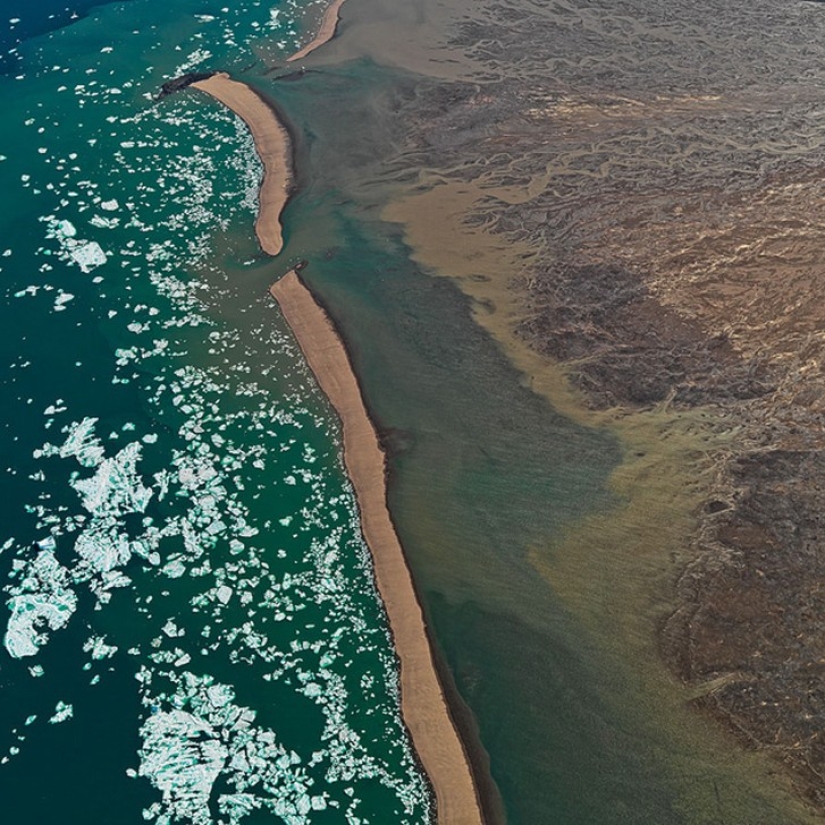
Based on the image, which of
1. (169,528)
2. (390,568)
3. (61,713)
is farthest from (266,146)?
(61,713)

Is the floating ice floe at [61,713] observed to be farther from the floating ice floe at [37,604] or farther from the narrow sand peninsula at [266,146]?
the narrow sand peninsula at [266,146]

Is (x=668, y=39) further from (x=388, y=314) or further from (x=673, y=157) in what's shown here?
(x=388, y=314)

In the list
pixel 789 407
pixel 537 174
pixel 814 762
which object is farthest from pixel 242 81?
pixel 814 762

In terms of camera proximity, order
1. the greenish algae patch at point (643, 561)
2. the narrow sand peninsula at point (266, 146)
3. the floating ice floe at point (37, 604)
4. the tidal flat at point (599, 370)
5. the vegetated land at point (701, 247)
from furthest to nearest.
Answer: the narrow sand peninsula at point (266, 146)
the floating ice floe at point (37, 604)
the vegetated land at point (701, 247)
the tidal flat at point (599, 370)
the greenish algae patch at point (643, 561)

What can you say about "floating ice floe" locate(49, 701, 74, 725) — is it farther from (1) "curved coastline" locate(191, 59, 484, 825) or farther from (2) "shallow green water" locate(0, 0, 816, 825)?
(1) "curved coastline" locate(191, 59, 484, 825)

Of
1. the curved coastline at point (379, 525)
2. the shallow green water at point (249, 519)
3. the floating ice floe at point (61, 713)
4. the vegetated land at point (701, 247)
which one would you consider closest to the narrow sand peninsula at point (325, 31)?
the vegetated land at point (701, 247)

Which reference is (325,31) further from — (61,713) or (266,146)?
(61,713)
